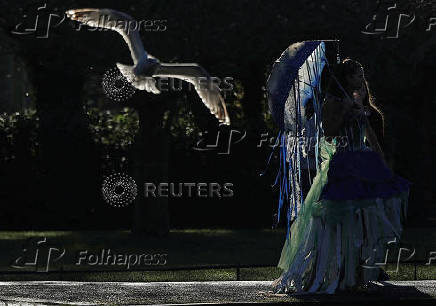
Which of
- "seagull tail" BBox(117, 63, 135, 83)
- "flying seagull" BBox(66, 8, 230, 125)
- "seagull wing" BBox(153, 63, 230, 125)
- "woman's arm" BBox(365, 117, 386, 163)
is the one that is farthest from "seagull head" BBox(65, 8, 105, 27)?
"woman's arm" BBox(365, 117, 386, 163)

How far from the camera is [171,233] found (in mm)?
22891

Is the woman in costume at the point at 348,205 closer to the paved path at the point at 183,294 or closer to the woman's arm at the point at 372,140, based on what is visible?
the woman's arm at the point at 372,140

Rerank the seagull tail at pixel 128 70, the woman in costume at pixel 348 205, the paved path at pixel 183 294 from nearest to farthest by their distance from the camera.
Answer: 1. the paved path at pixel 183 294
2. the woman in costume at pixel 348 205
3. the seagull tail at pixel 128 70

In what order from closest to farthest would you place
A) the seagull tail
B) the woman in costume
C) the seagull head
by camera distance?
the woman in costume → the seagull head → the seagull tail

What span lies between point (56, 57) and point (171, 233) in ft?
13.2

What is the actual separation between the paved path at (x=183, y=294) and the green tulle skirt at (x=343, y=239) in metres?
0.23

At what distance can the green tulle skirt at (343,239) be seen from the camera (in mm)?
10797

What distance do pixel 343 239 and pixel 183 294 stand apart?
5.17 ft

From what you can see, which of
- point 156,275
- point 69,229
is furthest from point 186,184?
point 156,275

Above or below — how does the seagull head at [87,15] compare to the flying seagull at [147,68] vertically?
above

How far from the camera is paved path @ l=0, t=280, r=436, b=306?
1048 centimetres

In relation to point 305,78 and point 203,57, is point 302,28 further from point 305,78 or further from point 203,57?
point 305,78

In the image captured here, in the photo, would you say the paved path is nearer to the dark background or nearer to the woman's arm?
the woman's arm

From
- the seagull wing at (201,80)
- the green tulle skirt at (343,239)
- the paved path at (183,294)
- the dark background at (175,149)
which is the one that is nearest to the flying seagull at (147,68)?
the seagull wing at (201,80)
